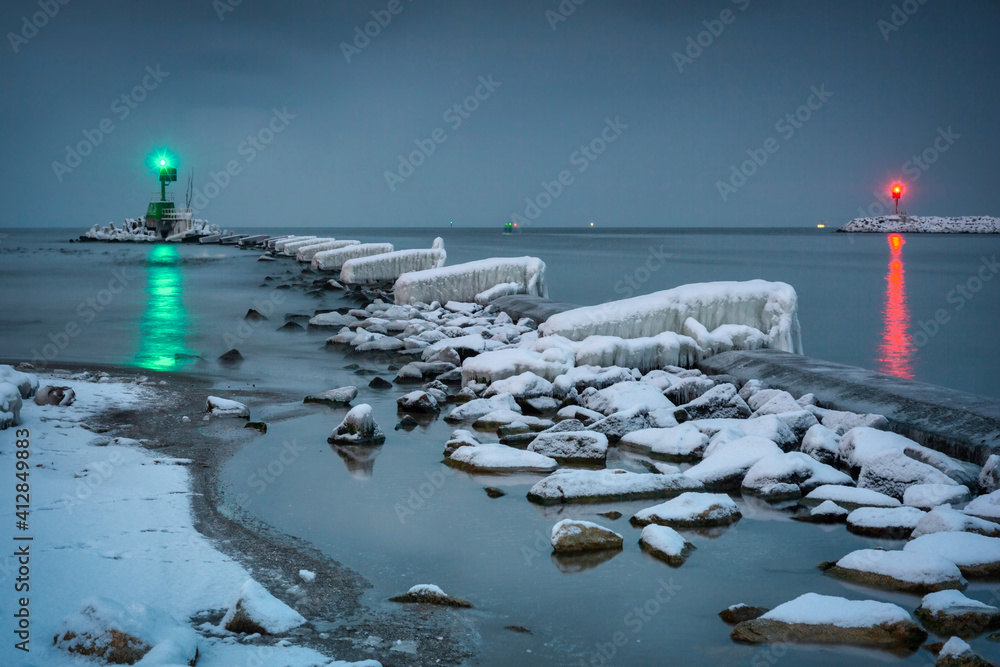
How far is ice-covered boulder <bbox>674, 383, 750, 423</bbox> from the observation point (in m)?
8.32

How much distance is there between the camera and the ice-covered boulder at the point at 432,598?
4.22m

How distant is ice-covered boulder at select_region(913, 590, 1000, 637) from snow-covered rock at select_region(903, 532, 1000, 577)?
57 centimetres

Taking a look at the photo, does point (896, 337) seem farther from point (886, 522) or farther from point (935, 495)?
point (886, 522)

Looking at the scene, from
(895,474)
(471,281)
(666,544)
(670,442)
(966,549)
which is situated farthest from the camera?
(471,281)

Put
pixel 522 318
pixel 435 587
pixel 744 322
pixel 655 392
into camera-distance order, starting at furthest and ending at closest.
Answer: pixel 522 318
pixel 744 322
pixel 655 392
pixel 435 587

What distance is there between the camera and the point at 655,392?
8.55 meters

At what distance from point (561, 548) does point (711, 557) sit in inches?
37.2

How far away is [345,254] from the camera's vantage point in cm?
3378

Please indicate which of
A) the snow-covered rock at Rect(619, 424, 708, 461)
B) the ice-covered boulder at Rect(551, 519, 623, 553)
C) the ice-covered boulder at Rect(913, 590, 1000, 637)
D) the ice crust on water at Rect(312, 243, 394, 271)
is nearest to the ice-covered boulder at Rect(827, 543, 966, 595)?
the ice-covered boulder at Rect(913, 590, 1000, 637)

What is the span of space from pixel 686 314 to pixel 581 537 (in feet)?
22.5

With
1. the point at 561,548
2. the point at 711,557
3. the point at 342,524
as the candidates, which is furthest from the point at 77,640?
the point at 711,557

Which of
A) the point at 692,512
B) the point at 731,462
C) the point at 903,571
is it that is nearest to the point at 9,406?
the point at 692,512

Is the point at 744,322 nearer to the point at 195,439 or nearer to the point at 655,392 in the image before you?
the point at 655,392

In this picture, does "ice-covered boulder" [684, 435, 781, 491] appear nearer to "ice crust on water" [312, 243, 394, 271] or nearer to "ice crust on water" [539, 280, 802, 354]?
"ice crust on water" [539, 280, 802, 354]
